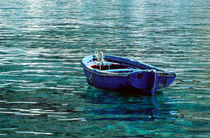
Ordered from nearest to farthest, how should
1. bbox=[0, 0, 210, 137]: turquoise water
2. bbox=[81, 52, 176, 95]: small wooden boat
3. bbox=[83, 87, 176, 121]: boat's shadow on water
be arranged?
bbox=[0, 0, 210, 137]: turquoise water < bbox=[83, 87, 176, 121]: boat's shadow on water < bbox=[81, 52, 176, 95]: small wooden boat

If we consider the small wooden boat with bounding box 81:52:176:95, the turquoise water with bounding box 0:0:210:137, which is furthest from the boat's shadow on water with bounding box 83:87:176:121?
the small wooden boat with bounding box 81:52:176:95

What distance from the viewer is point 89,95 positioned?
1730 cm

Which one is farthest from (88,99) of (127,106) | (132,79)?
(132,79)

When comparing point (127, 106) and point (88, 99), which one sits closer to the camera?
point (127, 106)

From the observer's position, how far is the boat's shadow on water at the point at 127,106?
46.7 feet

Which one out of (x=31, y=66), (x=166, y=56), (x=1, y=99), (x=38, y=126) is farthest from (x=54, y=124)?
(x=166, y=56)

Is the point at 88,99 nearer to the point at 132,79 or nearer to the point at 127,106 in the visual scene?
the point at 127,106

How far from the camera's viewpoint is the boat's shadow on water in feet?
46.7

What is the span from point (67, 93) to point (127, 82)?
2829mm

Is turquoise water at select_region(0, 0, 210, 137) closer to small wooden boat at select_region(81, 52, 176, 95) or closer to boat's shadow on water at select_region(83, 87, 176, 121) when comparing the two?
boat's shadow on water at select_region(83, 87, 176, 121)

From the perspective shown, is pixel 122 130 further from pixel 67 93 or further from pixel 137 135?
pixel 67 93

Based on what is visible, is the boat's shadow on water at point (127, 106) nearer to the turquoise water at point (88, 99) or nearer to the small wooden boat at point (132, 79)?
the turquoise water at point (88, 99)

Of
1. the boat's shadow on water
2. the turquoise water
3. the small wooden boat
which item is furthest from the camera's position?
the small wooden boat

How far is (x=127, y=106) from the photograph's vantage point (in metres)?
15.5
